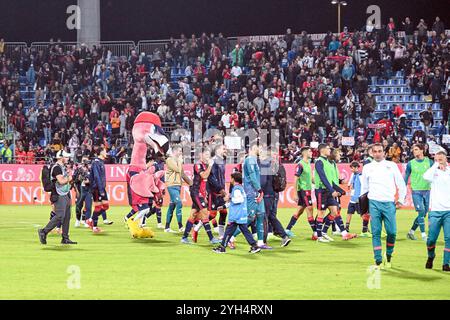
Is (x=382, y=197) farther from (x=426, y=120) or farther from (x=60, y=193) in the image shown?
(x=426, y=120)

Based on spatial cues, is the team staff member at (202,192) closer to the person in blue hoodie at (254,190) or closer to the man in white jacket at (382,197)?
the person in blue hoodie at (254,190)

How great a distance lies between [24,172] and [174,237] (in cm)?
1717

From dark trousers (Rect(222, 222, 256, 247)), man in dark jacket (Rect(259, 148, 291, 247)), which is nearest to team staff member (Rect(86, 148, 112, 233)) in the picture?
man in dark jacket (Rect(259, 148, 291, 247))

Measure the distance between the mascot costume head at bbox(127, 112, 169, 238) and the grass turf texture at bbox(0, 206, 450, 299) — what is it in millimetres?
475

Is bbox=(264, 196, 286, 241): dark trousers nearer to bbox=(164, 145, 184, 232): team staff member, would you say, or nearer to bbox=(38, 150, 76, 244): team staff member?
bbox=(164, 145, 184, 232): team staff member

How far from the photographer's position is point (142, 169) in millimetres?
20453

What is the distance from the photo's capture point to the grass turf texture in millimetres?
12086

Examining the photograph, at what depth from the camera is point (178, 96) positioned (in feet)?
134

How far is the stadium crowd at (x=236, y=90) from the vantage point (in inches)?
1414

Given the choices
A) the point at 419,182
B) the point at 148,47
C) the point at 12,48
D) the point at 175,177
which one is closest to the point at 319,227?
the point at 419,182

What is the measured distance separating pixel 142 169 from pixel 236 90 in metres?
20.2

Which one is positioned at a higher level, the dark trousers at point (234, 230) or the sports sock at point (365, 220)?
the dark trousers at point (234, 230)

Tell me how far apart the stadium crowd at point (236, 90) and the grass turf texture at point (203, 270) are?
49.2ft

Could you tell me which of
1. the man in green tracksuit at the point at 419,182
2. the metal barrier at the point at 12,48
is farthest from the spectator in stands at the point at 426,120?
the metal barrier at the point at 12,48
